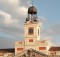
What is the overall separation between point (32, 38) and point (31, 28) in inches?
91.0

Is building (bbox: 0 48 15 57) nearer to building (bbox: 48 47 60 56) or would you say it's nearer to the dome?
building (bbox: 48 47 60 56)

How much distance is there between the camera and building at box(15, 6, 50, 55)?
7500cm

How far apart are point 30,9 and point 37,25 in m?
4.00

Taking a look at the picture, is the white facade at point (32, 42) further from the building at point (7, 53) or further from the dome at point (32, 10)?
the dome at point (32, 10)

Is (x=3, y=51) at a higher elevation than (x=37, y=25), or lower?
lower

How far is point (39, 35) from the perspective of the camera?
78875mm

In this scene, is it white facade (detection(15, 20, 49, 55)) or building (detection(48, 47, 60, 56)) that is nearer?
building (detection(48, 47, 60, 56))

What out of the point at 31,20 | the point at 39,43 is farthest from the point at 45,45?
the point at 31,20

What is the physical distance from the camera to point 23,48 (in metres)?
76.0

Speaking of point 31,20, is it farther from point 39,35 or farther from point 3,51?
point 3,51

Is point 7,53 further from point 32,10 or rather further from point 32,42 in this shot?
point 32,10

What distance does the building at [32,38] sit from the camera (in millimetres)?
75000

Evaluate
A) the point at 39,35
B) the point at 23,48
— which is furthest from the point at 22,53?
the point at 39,35

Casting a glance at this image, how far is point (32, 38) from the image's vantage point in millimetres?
76312
